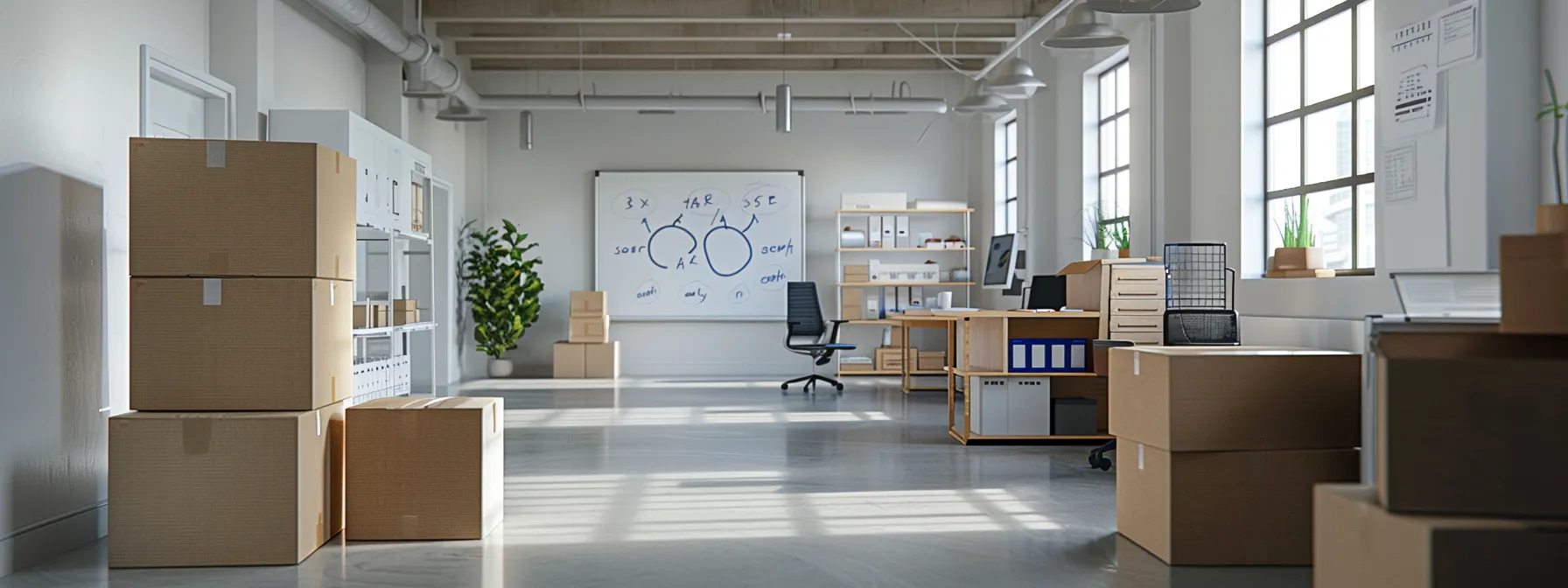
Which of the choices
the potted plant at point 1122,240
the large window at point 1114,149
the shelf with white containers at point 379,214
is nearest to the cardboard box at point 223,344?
the shelf with white containers at point 379,214

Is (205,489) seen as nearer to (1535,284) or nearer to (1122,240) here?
(1535,284)

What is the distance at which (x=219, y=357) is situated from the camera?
3590 millimetres

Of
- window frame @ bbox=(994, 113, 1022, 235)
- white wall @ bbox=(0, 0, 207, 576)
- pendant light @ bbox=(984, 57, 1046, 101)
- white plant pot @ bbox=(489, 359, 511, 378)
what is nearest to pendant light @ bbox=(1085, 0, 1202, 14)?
pendant light @ bbox=(984, 57, 1046, 101)

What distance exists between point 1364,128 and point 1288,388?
2.05 metres

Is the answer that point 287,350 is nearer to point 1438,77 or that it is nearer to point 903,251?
point 1438,77

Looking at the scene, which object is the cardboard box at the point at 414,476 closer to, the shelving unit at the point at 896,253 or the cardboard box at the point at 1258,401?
the cardboard box at the point at 1258,401

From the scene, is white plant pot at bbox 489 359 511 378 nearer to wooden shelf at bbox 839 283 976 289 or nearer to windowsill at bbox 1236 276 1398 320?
wooden shelf at bbox 839 283 976 289

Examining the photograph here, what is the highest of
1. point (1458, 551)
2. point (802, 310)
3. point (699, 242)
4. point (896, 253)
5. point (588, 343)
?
point (699, 242)

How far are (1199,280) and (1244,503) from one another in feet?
8.06

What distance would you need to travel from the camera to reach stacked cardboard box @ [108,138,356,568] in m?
3.53

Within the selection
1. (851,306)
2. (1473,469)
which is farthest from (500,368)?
(1473,469)

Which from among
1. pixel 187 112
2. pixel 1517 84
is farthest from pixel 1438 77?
pixel 187 112

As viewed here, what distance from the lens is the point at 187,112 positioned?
550cm

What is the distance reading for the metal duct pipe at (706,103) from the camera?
10492mm
